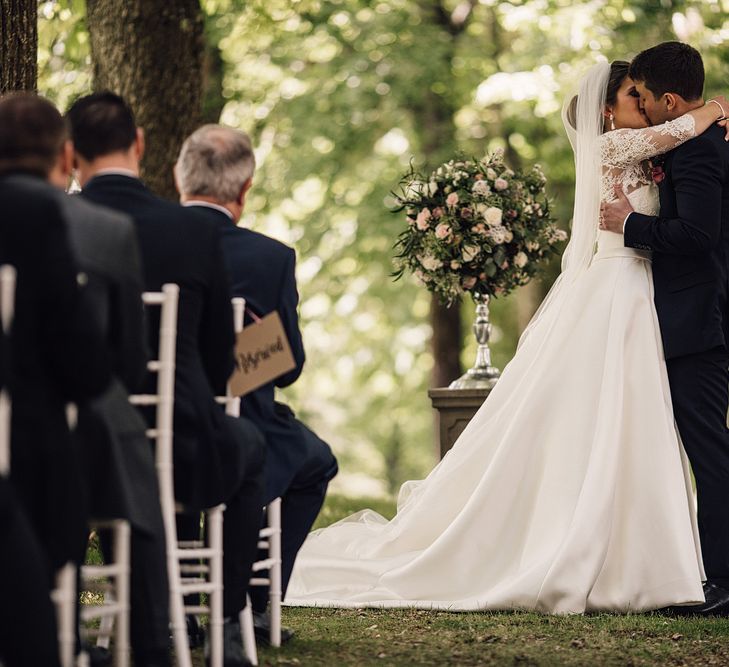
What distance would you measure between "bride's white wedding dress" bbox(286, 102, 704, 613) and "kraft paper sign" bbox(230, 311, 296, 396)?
5.83 ft

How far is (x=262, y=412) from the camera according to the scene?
4.53 meters

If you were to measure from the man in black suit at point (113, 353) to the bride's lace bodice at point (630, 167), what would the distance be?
310cm

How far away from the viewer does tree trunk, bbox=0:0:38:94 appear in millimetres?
5859

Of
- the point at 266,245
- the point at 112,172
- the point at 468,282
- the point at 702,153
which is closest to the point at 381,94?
the point at 468,282

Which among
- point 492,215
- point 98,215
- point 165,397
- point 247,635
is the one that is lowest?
point 247,635

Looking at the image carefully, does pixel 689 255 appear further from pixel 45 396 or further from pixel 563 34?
pixel 563 34

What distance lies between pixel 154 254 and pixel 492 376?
377cm

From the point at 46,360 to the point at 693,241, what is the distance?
3399 millimetres

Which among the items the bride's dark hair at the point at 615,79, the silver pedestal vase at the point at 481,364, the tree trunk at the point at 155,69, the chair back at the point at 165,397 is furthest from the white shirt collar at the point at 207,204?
the tree trunk at the point at 155,69

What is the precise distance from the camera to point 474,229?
23.3ft

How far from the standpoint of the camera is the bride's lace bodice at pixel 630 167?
5648 millimetres

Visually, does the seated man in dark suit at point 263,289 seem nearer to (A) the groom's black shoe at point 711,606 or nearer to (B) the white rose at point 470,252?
(A) the groom's black shoe at point 711,606

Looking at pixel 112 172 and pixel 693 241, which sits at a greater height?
pixel 112 172

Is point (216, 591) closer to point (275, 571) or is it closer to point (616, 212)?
point (275, 571)
